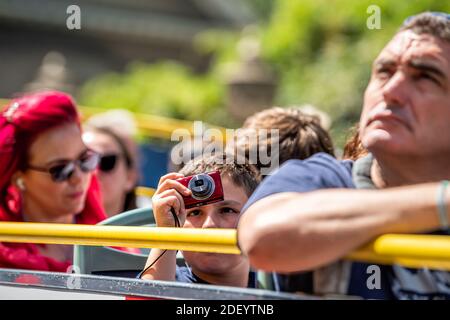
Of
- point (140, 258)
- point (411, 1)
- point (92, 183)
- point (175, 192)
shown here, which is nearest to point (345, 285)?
point (175, 192)

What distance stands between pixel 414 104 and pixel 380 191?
364 mm

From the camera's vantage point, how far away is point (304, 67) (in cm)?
1505

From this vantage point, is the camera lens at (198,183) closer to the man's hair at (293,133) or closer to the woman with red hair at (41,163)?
the man's hair at (293,133)

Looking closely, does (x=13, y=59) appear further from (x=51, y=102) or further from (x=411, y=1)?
(x=51, y=102)

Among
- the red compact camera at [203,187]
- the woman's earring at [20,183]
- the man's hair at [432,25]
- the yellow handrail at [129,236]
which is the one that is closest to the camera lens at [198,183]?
the red compact camera at [203,187]

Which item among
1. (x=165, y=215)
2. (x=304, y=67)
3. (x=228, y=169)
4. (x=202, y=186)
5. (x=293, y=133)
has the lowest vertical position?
(x=165, y=215)

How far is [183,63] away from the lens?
25.7 m

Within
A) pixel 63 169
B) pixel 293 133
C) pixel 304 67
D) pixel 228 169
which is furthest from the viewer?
pixel 304 67

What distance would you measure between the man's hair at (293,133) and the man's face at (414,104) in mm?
1080

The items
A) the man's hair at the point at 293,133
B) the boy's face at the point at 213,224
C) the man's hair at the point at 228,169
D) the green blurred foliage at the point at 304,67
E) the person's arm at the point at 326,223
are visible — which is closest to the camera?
the person's arm at the point at 326,223

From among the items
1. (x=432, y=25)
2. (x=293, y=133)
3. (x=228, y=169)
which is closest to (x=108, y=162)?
(x=293, y=133)

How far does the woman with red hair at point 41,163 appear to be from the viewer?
12.3 ft

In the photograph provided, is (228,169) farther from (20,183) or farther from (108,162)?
(108,162)

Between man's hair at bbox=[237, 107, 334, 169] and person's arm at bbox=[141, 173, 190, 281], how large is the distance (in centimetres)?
67
